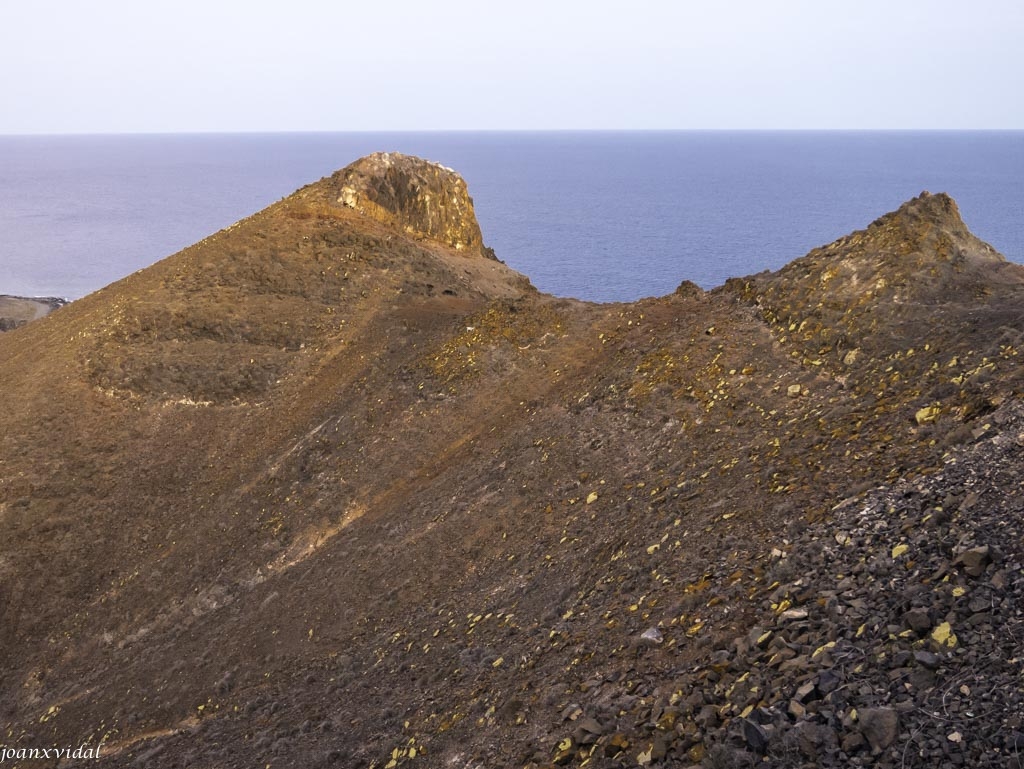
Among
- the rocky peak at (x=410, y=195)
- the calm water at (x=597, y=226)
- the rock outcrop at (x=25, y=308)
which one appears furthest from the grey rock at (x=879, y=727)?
the calm water at (x=597, y=226)

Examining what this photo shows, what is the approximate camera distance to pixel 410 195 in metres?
34.8

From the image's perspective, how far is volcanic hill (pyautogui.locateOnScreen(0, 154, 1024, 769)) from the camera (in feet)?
29.1

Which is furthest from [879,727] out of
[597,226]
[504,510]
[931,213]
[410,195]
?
[597,226]

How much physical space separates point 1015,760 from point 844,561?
3730 mm

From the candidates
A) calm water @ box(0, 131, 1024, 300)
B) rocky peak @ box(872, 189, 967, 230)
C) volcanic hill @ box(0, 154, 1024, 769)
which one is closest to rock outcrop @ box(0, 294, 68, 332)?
calm water @ box(0, 131, 1024, 300)

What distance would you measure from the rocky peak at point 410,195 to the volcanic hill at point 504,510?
274 millimetres

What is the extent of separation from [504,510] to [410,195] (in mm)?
20549

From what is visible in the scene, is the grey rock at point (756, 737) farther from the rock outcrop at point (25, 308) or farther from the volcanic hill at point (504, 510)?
the rock outcrop at point (25, 308)

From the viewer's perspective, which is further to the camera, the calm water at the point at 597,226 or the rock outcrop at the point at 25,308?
the calm water at the point at 597,226

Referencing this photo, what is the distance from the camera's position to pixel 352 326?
28547 millimetres

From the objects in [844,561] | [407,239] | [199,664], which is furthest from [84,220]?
[844,561]

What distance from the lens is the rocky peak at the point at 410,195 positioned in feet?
111

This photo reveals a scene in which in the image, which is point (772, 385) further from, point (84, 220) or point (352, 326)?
point (84, 220)

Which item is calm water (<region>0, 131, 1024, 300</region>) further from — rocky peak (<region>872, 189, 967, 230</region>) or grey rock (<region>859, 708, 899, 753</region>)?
grey rock (<region>859, 708, 899, 753</region>)
